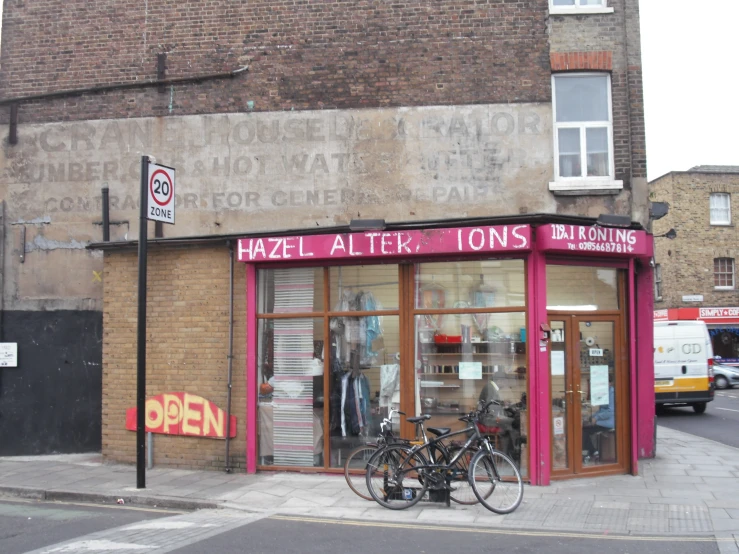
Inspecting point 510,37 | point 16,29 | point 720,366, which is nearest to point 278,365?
point 510,37

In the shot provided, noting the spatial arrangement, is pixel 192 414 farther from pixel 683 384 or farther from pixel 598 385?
pixel 683 384

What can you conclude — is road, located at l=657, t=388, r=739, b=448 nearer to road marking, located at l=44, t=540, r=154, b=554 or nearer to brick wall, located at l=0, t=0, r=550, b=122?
brick wall, located at l=0, t=0, r=550, b=122

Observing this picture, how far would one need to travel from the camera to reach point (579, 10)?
39.5ft

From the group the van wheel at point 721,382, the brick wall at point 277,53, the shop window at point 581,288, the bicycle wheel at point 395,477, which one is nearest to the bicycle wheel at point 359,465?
the bicycle wheel at point 395,477

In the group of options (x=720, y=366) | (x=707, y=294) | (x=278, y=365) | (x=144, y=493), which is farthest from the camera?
(x=707, y=294)

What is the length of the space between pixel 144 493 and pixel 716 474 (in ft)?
26.6

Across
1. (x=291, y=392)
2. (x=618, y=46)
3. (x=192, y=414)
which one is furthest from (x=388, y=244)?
(x=618, y=46)

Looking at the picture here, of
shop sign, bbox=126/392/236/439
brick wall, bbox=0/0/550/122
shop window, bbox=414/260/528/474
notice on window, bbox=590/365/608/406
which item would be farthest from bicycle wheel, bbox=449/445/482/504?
brick wall, bbox=0/0/550/122

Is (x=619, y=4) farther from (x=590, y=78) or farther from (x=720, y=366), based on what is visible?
(x=720, y=366)

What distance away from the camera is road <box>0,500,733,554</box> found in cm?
710

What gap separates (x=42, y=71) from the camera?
43.5 feet

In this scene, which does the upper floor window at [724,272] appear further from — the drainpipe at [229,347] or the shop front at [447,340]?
the drainpipe at [229,347]

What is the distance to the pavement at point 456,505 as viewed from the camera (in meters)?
8.23

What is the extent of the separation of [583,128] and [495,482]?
6.16 metres
